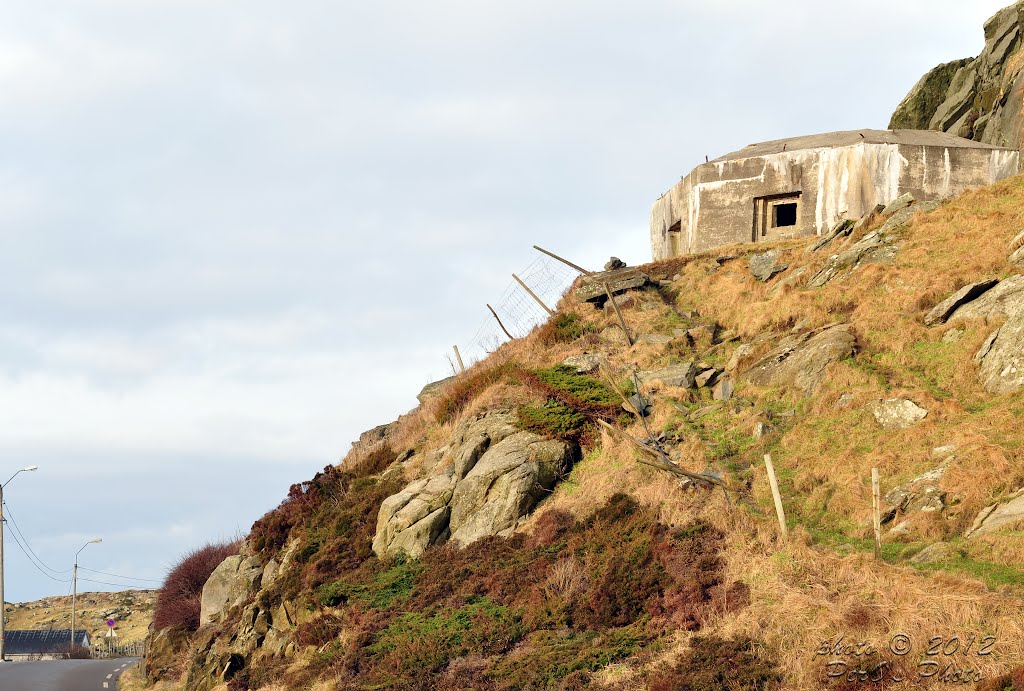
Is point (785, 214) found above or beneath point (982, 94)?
beneath

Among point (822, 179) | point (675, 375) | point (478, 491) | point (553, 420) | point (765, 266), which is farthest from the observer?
point (822, 179)

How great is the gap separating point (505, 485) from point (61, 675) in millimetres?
18547

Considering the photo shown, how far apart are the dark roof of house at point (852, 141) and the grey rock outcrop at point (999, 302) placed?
13.3 meters

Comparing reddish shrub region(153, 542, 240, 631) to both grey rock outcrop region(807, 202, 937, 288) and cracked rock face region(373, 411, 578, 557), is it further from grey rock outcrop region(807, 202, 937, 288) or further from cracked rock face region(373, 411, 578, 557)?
grey rock outcrop region(807, 202, 937, 288)

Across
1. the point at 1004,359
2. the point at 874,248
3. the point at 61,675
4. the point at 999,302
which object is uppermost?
the point at 874,248

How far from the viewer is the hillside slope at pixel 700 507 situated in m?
15.1

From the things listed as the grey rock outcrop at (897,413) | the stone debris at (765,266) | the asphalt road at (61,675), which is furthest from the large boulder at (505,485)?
the asphalt road at (61,675)

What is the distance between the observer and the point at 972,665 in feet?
41.2

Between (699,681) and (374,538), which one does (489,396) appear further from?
(699,681)

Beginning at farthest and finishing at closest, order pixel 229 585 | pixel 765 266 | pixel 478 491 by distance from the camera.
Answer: pixel 765 266 → pixel 229 585 → pixel 478 491

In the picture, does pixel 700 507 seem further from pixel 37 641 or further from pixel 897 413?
pixel 37 641

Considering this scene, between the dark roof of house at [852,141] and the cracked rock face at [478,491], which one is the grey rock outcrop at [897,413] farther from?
the dark roof of house at [852,141]

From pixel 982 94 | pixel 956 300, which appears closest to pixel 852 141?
pixel 982 94

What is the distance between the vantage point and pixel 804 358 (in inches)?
958
